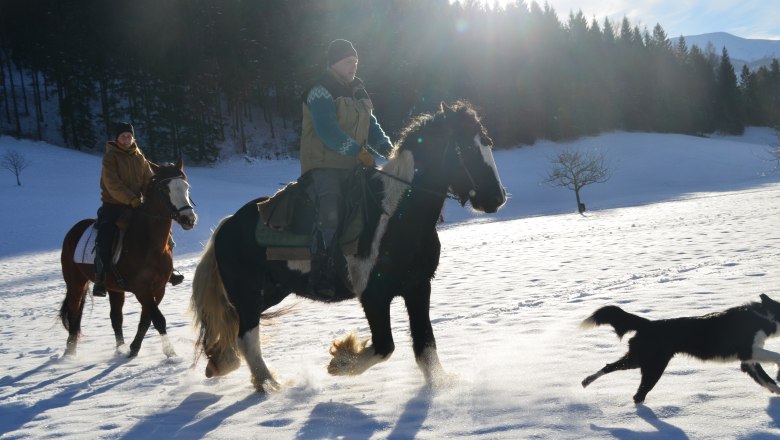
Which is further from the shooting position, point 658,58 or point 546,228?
point 658,58

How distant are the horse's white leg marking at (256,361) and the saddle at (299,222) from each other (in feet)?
2.80

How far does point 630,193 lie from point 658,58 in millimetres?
42523

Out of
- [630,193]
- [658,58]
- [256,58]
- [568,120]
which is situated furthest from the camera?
[658,58]

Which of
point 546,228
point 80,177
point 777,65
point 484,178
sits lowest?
point 546,228

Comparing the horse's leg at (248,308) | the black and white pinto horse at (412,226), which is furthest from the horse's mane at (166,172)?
the black and white pinto horse at (412,226)

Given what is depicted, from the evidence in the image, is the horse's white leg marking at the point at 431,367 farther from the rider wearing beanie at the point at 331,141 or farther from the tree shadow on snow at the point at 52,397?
the tree shadow on snow at the point at 52,397

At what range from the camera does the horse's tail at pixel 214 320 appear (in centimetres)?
613

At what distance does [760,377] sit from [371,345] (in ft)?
10.0

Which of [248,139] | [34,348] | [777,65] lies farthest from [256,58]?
[777,65]

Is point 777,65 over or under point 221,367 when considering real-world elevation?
over

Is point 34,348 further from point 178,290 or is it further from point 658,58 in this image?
point 658,58

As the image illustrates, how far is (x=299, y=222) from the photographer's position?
5586mm

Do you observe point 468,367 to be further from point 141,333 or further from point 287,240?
point 141,333

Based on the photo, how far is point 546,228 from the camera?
88.1ft
